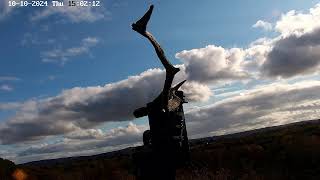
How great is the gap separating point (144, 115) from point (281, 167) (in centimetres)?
1854

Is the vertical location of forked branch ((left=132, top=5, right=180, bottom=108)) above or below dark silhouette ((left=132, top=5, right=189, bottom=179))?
above

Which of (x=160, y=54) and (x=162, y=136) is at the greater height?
(x=160, y=54)

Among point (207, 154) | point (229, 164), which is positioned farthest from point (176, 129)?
point (207, 154)

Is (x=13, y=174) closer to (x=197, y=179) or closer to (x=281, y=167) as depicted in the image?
(x=197, y=179)

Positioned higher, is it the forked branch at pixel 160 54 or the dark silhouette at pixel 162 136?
the forked branch at pixel 160 54

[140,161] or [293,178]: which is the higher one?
[140,161]

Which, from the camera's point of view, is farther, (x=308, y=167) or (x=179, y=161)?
(x=308, y=167)

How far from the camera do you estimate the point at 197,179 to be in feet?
53.6

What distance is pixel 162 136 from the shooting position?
28.2ft

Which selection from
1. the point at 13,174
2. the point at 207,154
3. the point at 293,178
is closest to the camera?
the point at 293,178

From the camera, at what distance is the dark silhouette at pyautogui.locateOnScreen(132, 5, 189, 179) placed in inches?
331

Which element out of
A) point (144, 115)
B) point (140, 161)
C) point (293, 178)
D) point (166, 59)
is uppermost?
point (166, 59)

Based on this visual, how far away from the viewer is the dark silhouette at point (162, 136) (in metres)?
8.41

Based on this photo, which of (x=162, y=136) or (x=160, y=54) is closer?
(x=160, y=54)
